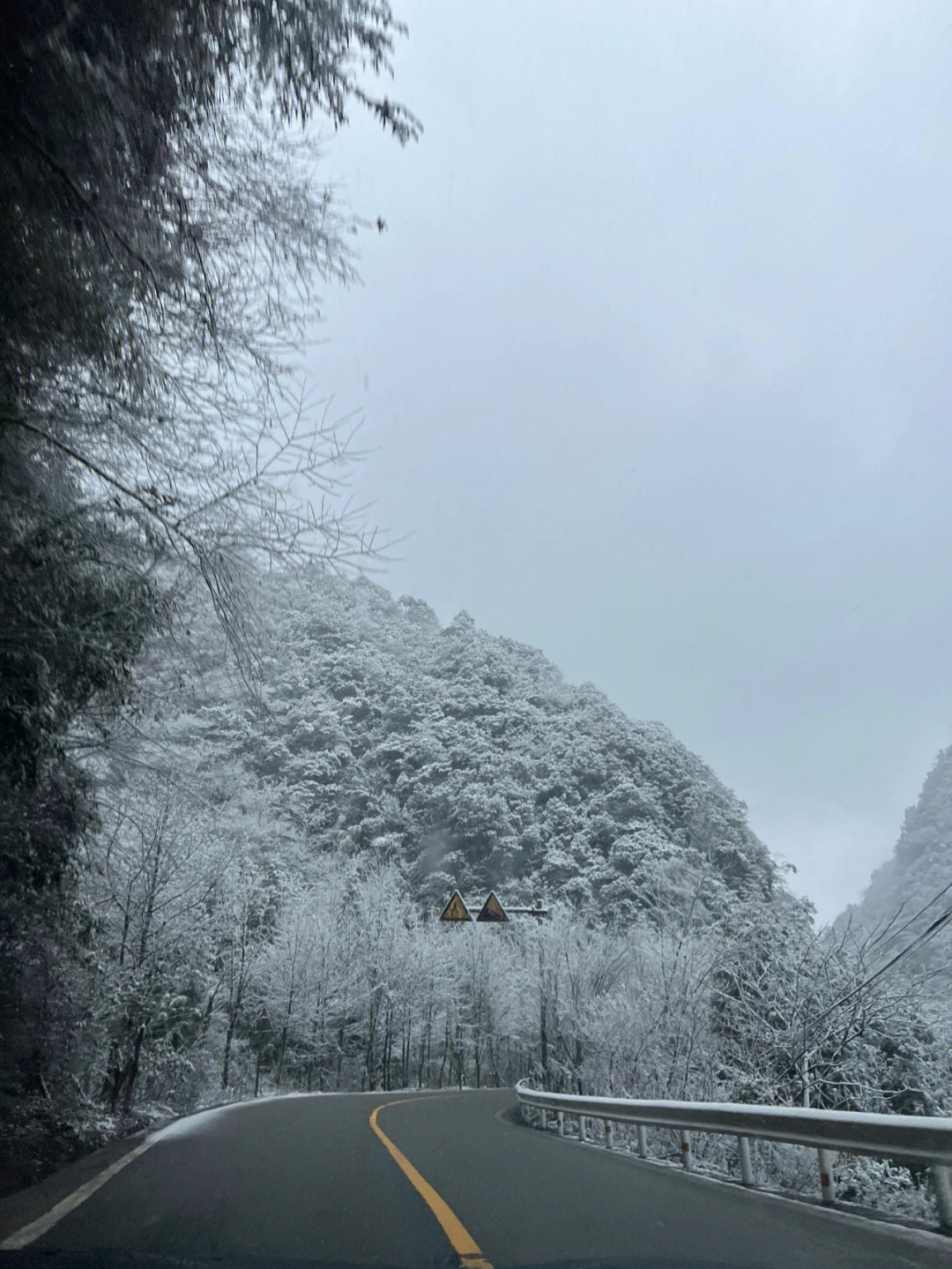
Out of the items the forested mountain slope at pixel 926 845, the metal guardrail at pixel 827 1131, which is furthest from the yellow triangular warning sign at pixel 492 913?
the forested mountain slope at pixel 926 845

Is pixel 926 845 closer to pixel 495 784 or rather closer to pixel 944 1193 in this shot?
pixel 495 784

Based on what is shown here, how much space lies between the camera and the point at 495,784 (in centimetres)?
8569

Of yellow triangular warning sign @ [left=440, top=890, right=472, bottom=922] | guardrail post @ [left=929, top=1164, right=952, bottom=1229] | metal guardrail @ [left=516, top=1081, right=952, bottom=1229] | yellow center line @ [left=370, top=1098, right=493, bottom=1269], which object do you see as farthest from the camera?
yellow triangular warning sign @ [left=440, top=890, right=472, bottom=922]

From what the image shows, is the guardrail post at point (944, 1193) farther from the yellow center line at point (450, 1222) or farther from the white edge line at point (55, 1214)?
the white edge line at point (55, 1214)

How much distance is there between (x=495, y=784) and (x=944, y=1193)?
81097 mm

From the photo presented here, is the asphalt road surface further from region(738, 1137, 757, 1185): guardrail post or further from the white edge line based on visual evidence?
region(738, 1137, 757, 1185): guardrail post

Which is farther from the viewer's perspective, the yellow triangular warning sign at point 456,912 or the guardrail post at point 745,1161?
the yellow triangular warning sign at point 456,912

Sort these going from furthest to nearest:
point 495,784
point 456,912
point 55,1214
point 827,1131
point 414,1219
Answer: point 495,784
point 456,912
point 827,1131
point 414,1219
point 55,1214

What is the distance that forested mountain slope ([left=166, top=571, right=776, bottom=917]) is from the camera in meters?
71.2

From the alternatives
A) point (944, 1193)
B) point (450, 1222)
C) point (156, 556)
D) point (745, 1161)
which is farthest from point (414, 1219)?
point (156, 556)

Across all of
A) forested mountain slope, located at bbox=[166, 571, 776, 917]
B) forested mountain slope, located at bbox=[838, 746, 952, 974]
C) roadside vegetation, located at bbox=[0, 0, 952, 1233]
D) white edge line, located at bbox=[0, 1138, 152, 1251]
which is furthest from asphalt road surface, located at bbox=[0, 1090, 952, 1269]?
forested mountain slope, located at bbox=[838, 746, 952, 974]

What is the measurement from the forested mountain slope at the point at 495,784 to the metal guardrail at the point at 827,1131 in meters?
46.4

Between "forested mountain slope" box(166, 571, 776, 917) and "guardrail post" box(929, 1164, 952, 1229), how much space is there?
50.5 metres

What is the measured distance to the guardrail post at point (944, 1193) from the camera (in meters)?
5.29
